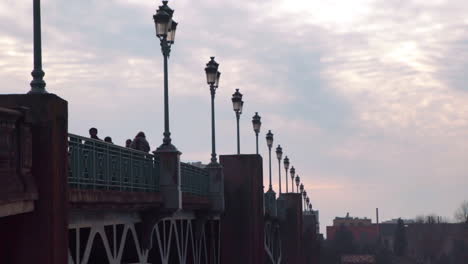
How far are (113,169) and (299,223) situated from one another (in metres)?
54.9

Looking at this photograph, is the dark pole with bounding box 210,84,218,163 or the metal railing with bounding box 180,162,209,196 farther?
the dark pole with bounding box 210,84,218,163

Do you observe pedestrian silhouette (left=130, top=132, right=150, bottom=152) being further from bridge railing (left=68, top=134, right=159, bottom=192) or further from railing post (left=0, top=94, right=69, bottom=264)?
railing post (left=0, top=94, right=69, bottom=264)

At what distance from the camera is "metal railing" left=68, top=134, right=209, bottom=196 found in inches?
673

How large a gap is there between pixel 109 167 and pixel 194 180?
413 inches

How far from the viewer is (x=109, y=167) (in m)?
19.2

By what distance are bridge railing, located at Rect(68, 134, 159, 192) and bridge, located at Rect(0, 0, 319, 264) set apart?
22 millimetres

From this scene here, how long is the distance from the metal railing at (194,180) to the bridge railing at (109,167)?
3.58 m

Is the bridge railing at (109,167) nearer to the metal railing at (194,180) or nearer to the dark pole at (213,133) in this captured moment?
the metal railing at (194,180)

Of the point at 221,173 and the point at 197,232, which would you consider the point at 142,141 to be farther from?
the point at 221,173

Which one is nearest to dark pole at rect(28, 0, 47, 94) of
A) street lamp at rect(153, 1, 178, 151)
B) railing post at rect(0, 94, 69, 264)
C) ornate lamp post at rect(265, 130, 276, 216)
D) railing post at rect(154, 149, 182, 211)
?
railing post at rect(0, 94, 69, 264)

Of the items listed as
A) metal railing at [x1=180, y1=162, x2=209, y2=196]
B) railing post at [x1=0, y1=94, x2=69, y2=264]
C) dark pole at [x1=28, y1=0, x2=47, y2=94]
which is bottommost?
railing post at [x1=0, y1=94, x2=69, y2=264]

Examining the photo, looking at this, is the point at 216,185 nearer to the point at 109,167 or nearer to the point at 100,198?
the point at 109,167

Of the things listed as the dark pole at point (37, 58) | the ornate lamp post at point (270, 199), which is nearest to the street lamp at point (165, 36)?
the dark pole at point (37, 58)

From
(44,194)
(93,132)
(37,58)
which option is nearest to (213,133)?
(93,132)
